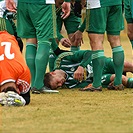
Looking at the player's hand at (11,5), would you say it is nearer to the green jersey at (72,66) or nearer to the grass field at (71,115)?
the grass field at (71,115)

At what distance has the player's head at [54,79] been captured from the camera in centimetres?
Result: 867

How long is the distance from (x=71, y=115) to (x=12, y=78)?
822mm

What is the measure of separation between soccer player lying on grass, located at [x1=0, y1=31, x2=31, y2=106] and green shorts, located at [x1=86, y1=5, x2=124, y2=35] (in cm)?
171

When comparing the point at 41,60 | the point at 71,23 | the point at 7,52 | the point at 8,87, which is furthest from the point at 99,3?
the point at 8,87

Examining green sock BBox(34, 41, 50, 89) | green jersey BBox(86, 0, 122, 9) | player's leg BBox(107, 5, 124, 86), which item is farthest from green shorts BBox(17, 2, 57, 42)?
player's leg BBox(107, 5, 124, 86)

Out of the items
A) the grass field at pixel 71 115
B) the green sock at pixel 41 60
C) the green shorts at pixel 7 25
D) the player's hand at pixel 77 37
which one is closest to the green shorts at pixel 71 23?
the player's hand at pixel 77 37

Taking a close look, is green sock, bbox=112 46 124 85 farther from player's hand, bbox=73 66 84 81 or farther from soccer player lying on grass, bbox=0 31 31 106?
soccer player lying on grass, bbox=0 31 31 106

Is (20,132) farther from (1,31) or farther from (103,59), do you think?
(103,59)

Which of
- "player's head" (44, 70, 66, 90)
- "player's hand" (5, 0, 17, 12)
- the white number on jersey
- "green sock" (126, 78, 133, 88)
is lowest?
"green sock" (126, 78, 133, 88)

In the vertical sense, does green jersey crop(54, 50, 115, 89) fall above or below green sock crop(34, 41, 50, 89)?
below

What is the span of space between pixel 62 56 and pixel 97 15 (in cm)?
92

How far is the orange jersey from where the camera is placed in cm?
676

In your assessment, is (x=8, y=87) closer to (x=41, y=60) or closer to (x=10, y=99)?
(x=10, y=99)

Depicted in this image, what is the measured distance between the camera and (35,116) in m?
6.21
